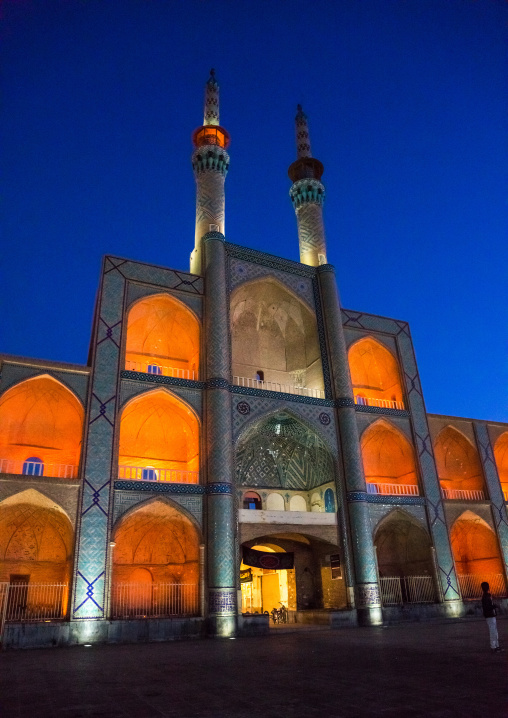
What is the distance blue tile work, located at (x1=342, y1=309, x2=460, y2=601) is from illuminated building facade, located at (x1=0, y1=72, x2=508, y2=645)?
7cm

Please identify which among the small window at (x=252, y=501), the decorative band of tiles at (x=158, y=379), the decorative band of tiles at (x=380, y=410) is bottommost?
the small window at (x=252, y=501)

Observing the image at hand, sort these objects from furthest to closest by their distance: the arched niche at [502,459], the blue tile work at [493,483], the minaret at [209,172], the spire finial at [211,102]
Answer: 1. the spire finial at [211,102]
2. the arched niche at [502,459]
3. the minaret at [209,172]
4. the blue tile work at [493,483]

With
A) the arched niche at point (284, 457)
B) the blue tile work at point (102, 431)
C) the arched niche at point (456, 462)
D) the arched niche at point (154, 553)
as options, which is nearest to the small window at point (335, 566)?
the arched niche at point (284, 457)

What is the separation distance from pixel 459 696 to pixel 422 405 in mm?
15731

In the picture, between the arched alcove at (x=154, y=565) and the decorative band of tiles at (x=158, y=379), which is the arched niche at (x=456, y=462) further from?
the arched alcove at (x=154, y=565)

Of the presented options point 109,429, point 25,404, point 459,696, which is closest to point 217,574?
point 109,429

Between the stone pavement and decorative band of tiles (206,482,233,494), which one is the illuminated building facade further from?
the stone pavement

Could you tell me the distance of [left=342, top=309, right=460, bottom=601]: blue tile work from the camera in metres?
16.7

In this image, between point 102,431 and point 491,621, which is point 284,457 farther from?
point 491,621

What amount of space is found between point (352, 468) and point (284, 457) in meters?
2.95

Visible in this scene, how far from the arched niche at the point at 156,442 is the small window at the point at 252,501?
2358 mm

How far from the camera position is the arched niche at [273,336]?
1917 centimetres

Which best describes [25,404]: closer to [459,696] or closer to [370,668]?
[370,668]

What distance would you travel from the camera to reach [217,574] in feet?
43.8
